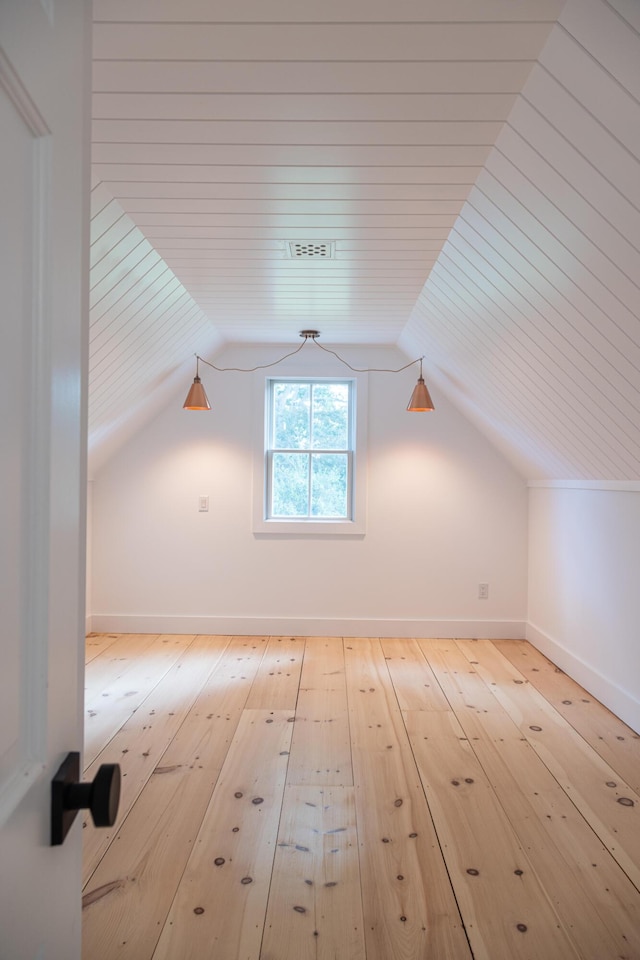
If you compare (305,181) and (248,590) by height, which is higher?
(305,181)

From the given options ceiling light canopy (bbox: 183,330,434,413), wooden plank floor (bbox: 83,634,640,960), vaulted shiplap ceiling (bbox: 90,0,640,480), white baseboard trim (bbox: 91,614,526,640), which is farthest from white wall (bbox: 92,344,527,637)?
vaulted shiplap ceiling (bbox: 90,0,640,480)

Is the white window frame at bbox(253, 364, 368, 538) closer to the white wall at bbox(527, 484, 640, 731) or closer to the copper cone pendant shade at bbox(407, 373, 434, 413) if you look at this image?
the copper cone pendant shade at bbox(407, 373, 434, 413)

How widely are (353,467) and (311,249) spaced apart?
224 centimetres

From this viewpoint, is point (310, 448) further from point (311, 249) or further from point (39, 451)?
point (39, 451)

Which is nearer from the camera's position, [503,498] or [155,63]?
[155,63]

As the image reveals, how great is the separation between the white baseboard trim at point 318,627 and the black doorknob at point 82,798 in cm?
396

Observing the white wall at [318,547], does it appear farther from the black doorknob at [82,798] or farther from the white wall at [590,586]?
the black doorknob at [82,798]

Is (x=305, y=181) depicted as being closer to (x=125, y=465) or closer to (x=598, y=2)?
(x=598, y=2)

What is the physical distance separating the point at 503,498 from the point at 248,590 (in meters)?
2.09

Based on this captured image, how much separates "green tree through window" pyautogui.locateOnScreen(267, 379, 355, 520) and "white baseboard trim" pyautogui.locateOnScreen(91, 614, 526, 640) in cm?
82

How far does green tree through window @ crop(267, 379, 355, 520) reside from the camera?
4719mm

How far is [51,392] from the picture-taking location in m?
0.64

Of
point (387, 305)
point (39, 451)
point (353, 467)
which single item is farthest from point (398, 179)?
point (353, 467)

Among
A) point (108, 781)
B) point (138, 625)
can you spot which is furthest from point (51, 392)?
point (138, 625)
